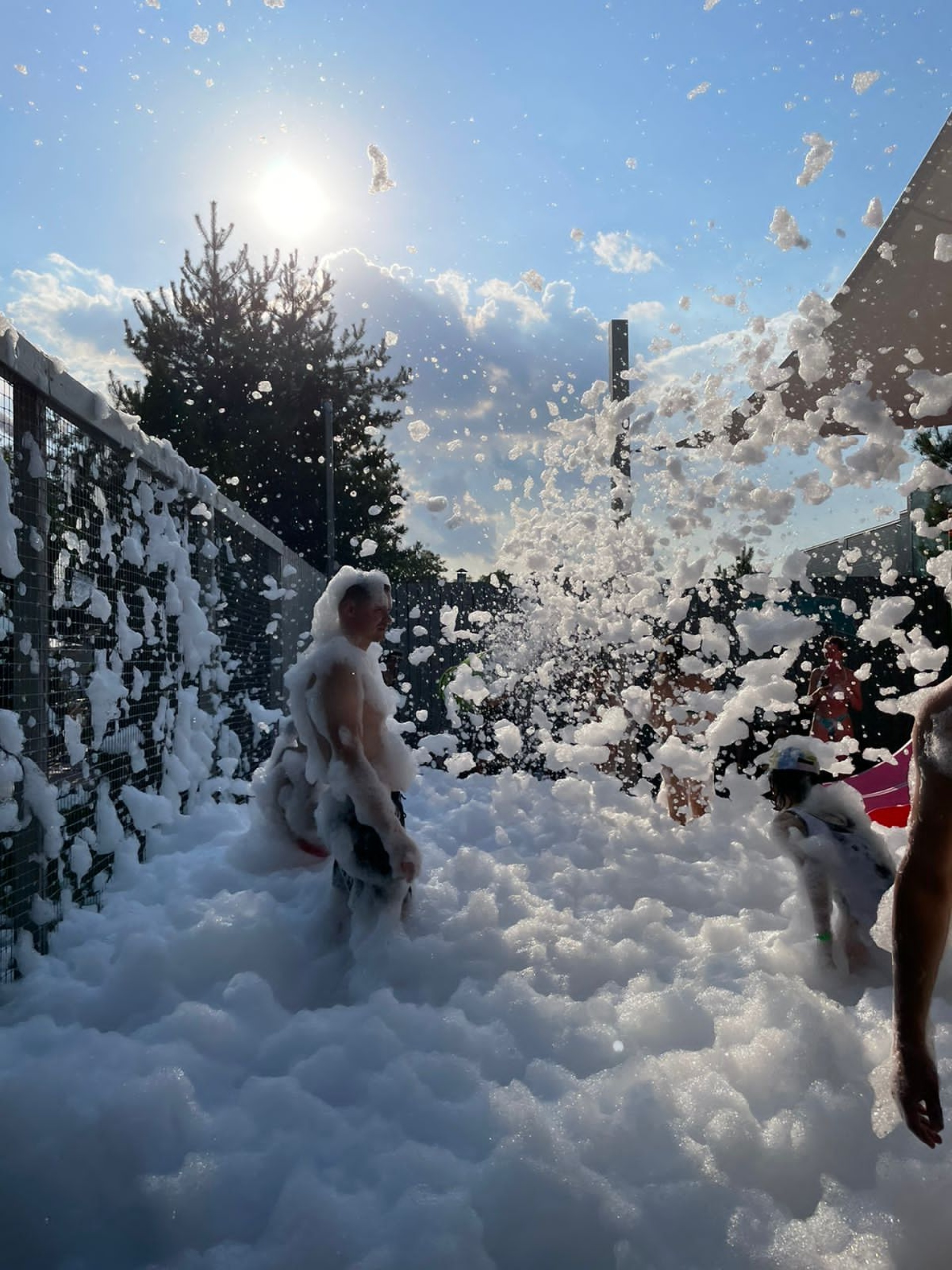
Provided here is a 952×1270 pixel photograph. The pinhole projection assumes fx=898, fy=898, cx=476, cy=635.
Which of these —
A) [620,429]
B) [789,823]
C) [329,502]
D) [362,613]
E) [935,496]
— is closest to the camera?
[789,823]

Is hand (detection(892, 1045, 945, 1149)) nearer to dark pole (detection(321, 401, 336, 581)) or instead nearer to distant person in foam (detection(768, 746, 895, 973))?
distant person in foam (detection(768, 746, 895, 973))

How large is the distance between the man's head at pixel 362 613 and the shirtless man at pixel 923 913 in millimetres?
2302

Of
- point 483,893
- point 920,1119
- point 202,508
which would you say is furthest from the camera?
point 202,508

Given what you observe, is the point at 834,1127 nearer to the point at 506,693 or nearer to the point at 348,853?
the point at 348,853

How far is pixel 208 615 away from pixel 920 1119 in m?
5.38

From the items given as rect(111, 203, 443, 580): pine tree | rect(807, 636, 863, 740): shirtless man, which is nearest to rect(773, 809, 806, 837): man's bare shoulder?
rect(807, 636, 863, 740): shirtless man

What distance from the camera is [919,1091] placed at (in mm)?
1605

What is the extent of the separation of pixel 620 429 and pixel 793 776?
3.42 meters

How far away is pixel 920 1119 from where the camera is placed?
5.24ft

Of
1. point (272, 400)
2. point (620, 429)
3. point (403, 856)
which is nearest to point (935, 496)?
point (620, 429)

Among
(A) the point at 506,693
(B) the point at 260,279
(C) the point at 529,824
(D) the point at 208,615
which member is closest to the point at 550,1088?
(C) the point at 529,824

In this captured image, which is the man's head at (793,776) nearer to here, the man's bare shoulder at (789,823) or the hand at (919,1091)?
the man's bare shoulder at (789,823)

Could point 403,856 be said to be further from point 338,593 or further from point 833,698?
point 833,698

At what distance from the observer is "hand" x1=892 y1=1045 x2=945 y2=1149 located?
5.20ft
